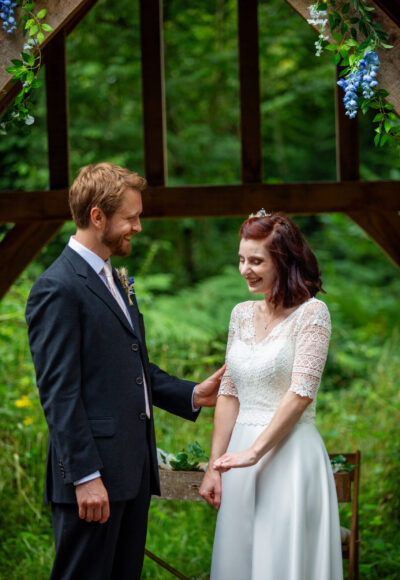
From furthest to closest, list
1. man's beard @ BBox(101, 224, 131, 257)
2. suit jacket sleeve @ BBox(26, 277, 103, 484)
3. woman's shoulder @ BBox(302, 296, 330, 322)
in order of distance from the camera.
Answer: woman's shoulder @ BBox(302, 296, 330, 322)
man's beard @ BBox(101, 224, 131, 257)
suit jacket sleeve @ BBox(26, 277, 103, 484)

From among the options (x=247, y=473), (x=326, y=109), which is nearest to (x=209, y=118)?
(x=326, y=109)

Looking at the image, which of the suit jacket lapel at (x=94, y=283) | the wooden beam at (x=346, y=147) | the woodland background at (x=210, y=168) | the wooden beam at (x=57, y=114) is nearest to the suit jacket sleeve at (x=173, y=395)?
the suit jacket lapel at (x=94, y=283)

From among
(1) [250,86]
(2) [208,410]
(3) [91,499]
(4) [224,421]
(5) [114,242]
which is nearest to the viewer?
(3) [91,499]

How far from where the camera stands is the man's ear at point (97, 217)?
246 cm

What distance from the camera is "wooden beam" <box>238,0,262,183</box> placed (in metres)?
3.93

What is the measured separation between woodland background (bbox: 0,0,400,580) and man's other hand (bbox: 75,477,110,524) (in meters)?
3.61

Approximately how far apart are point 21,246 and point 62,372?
1929 mm

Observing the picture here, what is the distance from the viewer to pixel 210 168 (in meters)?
10.2

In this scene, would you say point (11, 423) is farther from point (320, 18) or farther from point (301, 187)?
point (320, 18)

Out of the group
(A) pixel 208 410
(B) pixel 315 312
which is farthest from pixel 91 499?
(A) pixel 208 410

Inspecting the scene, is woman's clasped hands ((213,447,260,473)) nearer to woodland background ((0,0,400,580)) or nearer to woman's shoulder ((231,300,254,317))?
woman's shoulder ((231,300,254,317))

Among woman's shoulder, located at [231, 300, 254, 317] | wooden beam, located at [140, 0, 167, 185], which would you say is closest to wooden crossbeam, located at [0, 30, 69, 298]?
wooden beam, located at [140, 0, 167, 185]

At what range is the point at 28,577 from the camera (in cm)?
420

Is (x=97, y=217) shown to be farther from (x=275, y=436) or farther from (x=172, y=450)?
(x=172, y=450)
